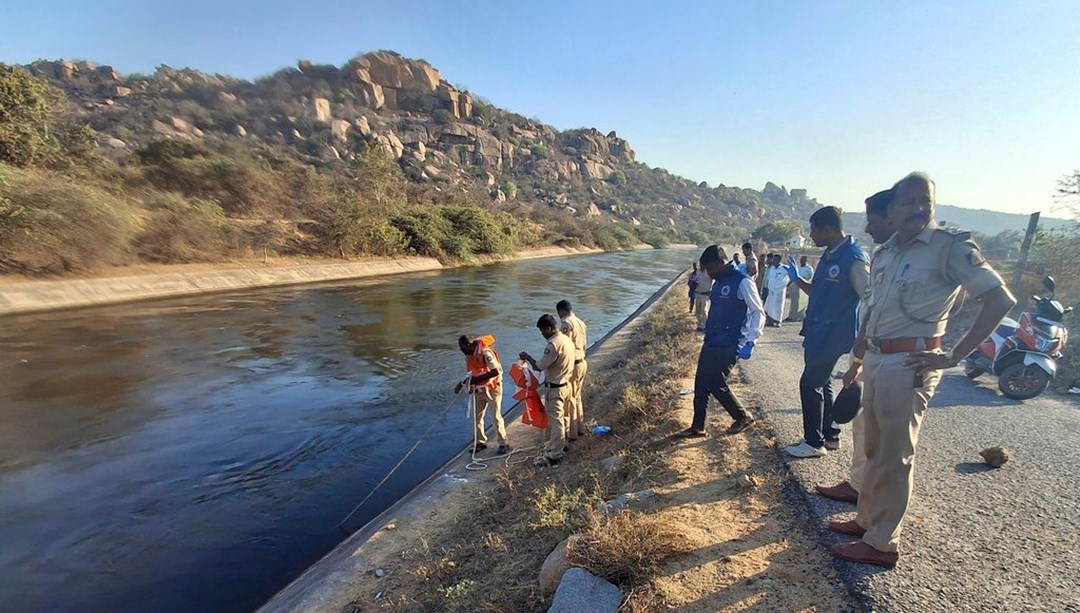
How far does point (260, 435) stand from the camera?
730cm

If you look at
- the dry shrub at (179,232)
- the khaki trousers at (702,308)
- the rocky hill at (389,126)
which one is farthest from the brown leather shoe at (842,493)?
the rocky hill at (389,126)

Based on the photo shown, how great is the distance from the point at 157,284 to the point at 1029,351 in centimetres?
2582

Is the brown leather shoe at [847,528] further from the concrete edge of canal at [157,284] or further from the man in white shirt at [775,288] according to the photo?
the concrete edge of canal at [157,284]

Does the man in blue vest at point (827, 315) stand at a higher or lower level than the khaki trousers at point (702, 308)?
higher

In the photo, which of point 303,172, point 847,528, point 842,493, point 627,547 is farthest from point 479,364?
point 303,172

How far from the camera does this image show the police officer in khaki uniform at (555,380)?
553 cm

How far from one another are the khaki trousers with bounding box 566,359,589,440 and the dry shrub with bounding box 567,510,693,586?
3.03 m

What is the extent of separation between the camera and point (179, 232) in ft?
77.2

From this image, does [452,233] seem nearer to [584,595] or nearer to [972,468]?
[972,468]

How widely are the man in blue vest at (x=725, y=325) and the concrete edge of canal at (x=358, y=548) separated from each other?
2893mm

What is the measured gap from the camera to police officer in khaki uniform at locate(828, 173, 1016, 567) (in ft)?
7.89

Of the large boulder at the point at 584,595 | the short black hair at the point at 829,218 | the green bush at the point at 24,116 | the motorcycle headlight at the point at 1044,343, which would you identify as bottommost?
the large boulder at the point at 584,595

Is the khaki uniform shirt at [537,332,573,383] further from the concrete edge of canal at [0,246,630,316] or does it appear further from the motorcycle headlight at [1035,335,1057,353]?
the concrete edge of canal at [0,246,630,316]

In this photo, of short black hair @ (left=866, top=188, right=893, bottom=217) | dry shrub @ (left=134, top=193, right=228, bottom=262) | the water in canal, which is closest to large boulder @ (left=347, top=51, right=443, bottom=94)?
dry shrub @ (left=134, top=193, right=228, bottom=262)
